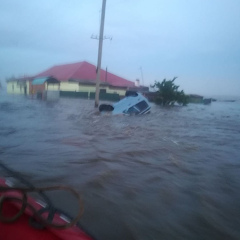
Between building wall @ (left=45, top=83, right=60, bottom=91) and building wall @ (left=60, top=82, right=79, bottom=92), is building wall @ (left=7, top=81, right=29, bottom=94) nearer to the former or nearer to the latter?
building wall @ (left=60, top=82, right=79, bottom=92)

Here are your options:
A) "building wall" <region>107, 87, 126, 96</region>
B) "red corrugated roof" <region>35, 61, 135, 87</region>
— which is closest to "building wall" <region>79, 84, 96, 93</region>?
"red corrugated roof" <region>35, 61, 135, 87</region>

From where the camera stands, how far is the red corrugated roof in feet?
97.9

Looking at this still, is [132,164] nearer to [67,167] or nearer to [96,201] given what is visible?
[67,167]

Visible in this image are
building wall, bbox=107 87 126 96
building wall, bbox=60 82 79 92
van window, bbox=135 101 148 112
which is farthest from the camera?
building wall, bbox=107 87 126 96

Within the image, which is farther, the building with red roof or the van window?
the building with red roof

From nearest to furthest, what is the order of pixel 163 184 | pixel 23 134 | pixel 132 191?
pixel 132 191 → pixel 163 184 → pixel 23 134

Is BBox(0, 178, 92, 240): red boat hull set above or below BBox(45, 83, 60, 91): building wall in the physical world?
below

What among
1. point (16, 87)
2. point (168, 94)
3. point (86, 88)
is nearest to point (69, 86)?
point (86, 88)

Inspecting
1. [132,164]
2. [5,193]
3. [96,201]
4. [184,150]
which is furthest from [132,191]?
[184,150]

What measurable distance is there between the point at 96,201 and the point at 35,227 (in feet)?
4.96

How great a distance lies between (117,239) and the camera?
218 cm

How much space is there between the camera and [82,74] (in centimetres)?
3058

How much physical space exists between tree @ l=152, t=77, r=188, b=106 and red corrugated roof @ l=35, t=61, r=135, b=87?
9.18 metres

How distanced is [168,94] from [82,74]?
41.9 ft
